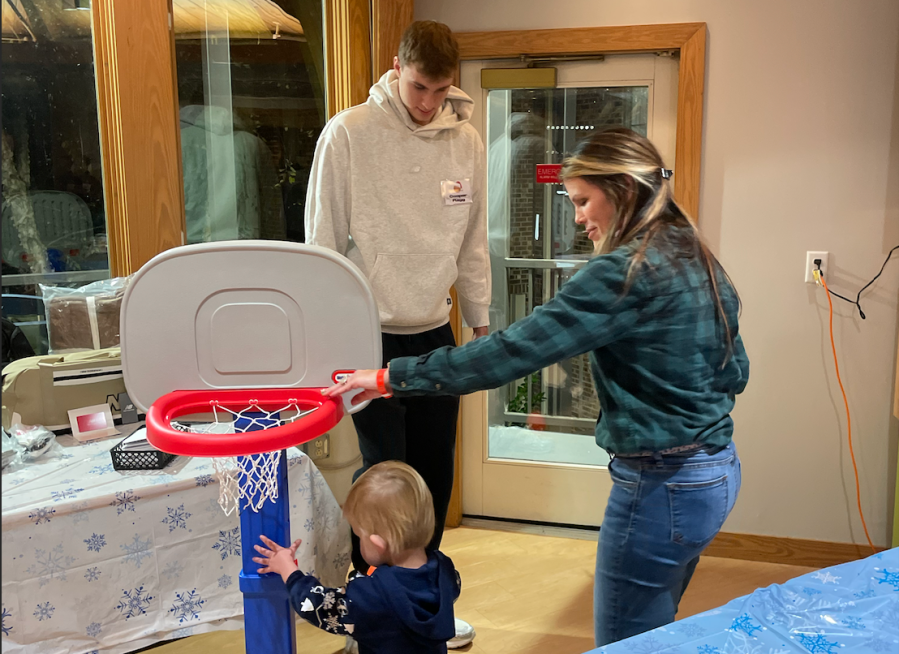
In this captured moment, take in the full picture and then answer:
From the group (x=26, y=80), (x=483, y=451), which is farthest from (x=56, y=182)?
(x=483, y=451)

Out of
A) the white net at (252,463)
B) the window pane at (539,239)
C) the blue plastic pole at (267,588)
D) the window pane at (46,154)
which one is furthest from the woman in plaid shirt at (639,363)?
the window pane at (539,239)

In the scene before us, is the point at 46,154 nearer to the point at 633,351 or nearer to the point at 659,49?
the point at 633,351

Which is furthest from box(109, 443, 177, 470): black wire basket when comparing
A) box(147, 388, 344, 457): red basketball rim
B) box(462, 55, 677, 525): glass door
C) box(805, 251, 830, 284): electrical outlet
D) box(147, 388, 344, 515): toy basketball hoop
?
box(805, 251, 830, 284): electrical outlet

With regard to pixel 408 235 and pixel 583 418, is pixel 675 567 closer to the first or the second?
pixel 408 235

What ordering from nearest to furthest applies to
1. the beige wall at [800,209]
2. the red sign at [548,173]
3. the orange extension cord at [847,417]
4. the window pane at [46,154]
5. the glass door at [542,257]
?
the window pane at [46,154] < the beige wall at [800,209] < the orange extension cord at [847,417] < the glass door at [542,257] < the red sign at [548,173]

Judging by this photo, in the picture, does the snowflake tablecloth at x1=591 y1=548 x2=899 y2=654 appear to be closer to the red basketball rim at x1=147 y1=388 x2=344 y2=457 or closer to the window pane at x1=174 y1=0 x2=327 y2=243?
the red basketball rim at x1=147 y1=388 x2=344 y2=457

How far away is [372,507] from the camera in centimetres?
145

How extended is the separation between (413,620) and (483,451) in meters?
1.86

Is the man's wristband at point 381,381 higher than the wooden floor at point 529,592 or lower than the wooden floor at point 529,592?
higher

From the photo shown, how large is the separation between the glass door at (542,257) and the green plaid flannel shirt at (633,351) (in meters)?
1.72

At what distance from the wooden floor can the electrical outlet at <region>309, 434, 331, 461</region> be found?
584 millimetres

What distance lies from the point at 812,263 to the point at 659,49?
0.96m

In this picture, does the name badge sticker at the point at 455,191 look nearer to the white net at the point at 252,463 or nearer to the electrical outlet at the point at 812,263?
the white net at the point at 252,463

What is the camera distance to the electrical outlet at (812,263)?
272 centimetres
